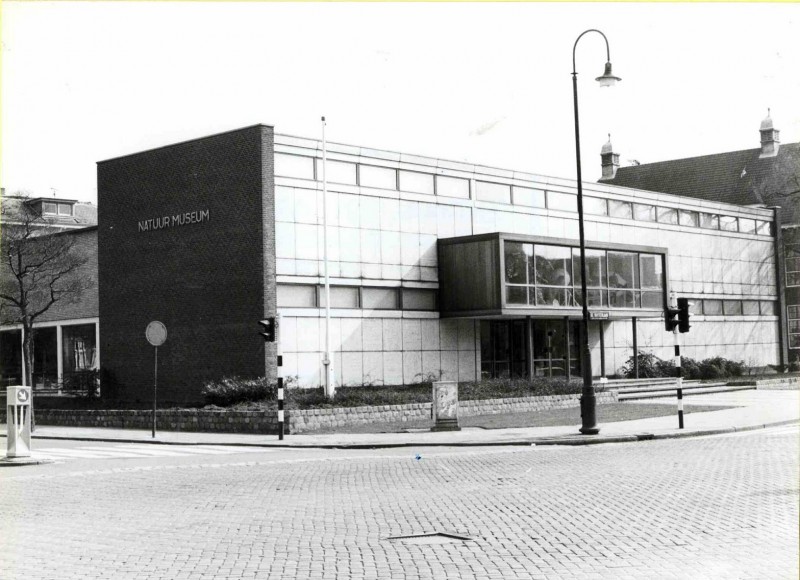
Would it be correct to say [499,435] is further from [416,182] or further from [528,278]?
[416,182]

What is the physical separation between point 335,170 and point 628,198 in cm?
1852

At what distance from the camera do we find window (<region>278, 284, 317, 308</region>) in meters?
34.2

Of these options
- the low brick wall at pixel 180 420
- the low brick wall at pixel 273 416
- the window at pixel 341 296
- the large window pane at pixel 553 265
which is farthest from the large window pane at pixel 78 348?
the large window pane at pixel 553 265

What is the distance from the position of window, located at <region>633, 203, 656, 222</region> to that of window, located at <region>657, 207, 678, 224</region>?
510mm

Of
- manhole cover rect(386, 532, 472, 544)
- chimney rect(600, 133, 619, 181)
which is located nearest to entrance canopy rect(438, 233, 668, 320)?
manhole cover rect(386, 532, 472, 544)

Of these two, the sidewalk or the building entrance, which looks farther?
the building entrance

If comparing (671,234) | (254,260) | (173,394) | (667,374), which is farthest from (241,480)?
(671,234)

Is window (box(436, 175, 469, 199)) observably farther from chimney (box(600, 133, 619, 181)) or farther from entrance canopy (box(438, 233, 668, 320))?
chimney (box(600, 133, 619, 181))

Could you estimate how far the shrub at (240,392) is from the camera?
30812mm

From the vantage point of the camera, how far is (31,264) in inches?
1458

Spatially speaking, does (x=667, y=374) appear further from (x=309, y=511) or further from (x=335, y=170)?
(x=309, y=511)

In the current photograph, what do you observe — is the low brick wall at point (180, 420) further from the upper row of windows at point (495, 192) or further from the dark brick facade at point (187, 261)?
the upper row of windows at point (495, 192)

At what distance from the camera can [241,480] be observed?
15797mm

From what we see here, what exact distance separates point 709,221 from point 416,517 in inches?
1800
